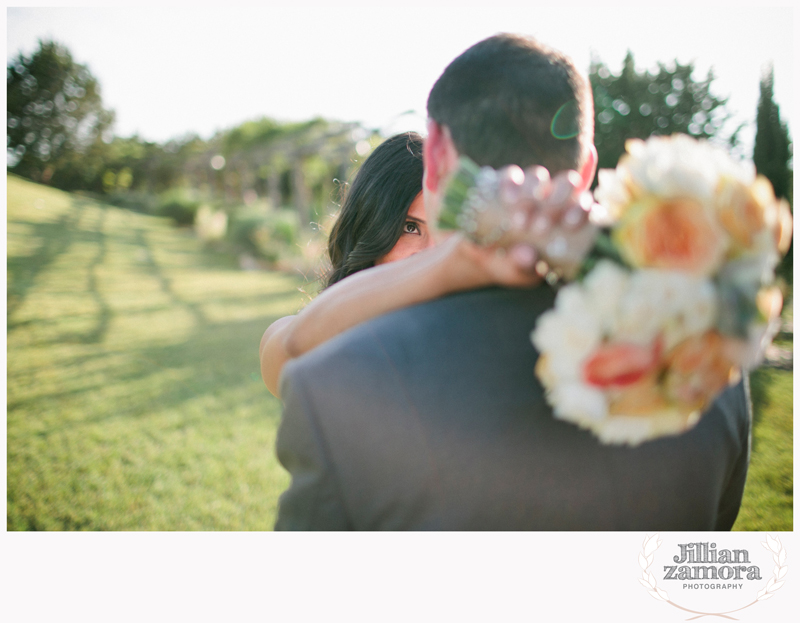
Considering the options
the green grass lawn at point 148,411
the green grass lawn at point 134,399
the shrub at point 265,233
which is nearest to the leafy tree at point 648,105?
the green grass lawn at point 148,411

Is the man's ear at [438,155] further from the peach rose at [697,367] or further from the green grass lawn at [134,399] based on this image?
the green grass lawn at [134,399]

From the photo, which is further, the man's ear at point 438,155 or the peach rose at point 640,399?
the man's ear at point 438,155

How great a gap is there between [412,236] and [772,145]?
3.37 metres

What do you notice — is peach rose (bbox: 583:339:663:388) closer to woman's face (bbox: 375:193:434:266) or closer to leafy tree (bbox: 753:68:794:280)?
woman's face (bbox: 375:193:434:266)

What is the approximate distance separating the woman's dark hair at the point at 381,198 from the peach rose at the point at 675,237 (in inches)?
65.2

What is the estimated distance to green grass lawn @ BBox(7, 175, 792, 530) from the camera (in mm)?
3566

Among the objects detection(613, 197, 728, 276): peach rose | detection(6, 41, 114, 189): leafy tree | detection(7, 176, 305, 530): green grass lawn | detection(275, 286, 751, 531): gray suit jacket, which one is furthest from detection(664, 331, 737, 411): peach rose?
detection(6, 41, 114, 189): leafy tree

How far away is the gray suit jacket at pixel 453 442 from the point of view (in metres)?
1.02

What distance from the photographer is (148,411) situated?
5062mm

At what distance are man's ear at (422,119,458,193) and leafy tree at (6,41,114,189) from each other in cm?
457

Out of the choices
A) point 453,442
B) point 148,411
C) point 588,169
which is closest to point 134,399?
point 148,411

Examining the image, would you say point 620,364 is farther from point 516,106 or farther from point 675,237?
point 516,106
